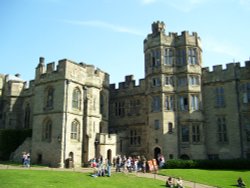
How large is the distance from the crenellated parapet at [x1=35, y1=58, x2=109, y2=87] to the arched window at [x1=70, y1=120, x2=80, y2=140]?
18.5 ft

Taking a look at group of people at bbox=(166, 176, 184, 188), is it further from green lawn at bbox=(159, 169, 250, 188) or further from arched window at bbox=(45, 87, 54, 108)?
arched window at bbox=(45, 87, 54, 108)

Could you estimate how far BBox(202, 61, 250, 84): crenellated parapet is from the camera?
139 ft

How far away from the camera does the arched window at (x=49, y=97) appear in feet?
138

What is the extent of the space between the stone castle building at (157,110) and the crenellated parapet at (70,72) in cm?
13

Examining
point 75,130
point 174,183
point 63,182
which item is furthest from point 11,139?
point 174,183

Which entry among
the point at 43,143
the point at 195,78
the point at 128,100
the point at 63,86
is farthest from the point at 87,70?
the point at 195,78

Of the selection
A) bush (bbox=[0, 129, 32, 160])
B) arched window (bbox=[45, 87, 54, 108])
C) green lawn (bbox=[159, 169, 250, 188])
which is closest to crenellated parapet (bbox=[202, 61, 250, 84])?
green lawn (bbox=[159, 169, 250, 188])

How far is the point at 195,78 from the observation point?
4412 centimetres

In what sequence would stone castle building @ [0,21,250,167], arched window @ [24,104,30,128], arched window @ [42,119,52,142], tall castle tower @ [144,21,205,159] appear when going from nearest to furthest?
1. stone castle building @ [0,21,250,167]
2. arched window @ [42,119,52,142]
3. tall castle tower @ [144,21,205,159]
4. arched window @ [24,104,30,128]

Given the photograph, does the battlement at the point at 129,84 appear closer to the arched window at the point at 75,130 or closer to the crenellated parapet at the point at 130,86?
the crenellated parapet at the point at 130,86

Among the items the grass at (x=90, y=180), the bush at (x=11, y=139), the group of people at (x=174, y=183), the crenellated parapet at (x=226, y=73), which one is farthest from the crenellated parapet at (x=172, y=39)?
the group of people at (x=174, y=183)

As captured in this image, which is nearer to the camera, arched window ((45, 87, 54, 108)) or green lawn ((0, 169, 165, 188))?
green lawn ((0, 169, 165, 188))

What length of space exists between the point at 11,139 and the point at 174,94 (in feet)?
80.3

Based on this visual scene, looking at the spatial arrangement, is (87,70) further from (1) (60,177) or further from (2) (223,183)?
(2) (223,183)
